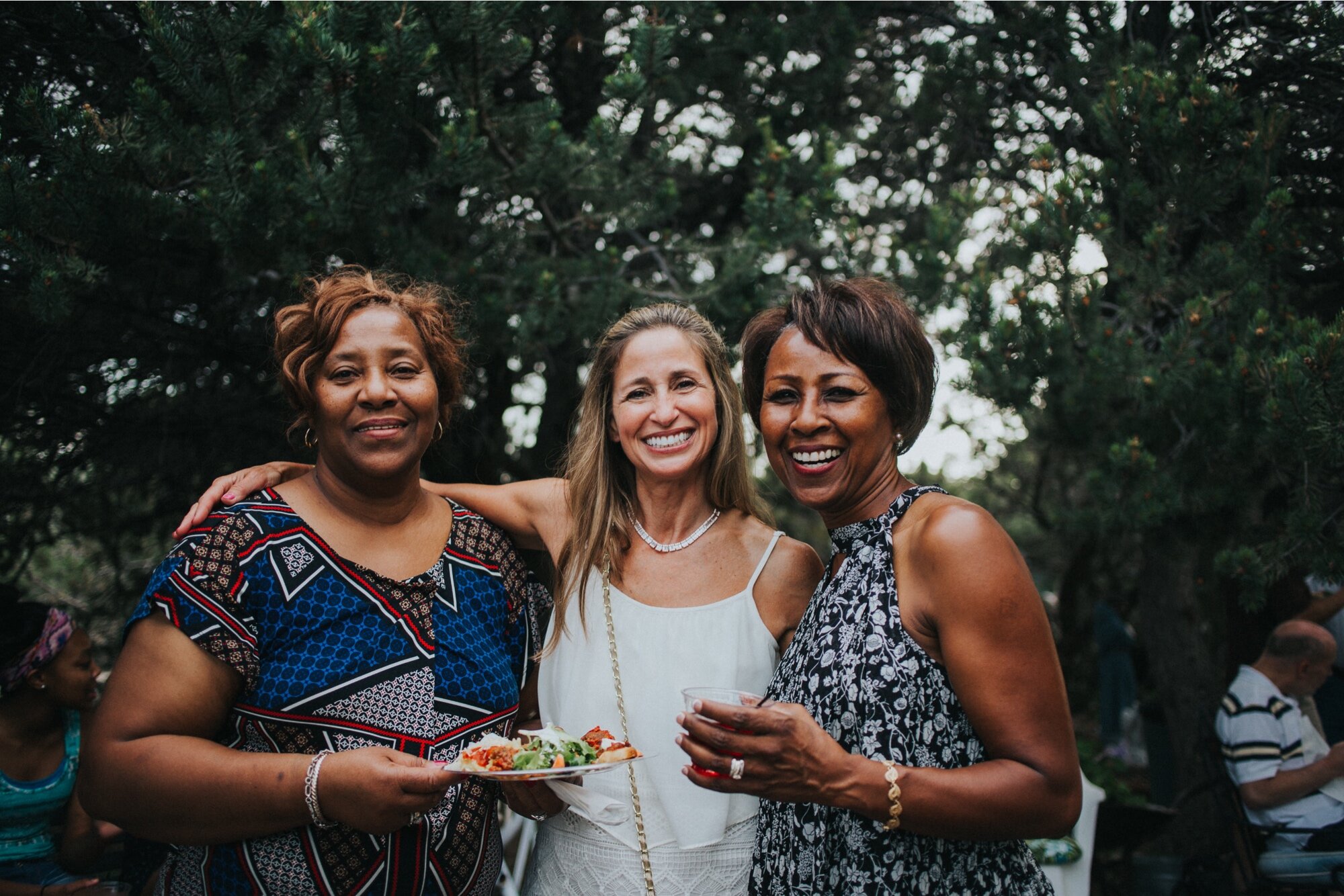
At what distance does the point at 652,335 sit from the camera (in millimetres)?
2609

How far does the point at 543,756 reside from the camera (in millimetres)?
1953

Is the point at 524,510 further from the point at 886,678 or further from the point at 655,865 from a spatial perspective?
the point at 886,678

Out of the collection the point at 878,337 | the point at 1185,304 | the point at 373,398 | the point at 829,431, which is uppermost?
the point at 1185,304

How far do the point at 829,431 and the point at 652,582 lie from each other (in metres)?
0.75

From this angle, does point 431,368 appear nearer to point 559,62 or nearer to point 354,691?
point 354,691

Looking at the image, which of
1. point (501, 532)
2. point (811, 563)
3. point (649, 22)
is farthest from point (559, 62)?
point (811, 563)

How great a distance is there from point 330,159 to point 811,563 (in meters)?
2.55

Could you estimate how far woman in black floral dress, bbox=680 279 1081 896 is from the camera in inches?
64.4

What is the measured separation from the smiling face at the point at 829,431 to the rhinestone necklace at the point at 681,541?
50cm

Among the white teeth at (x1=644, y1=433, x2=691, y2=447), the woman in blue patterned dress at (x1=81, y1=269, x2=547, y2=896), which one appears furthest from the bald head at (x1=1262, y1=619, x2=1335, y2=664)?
the woman in blue patterned dress at (x1=81, y1=269, x2=547, y2=896)

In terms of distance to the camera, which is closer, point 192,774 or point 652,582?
point 192,774

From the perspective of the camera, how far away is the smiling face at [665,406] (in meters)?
2.47

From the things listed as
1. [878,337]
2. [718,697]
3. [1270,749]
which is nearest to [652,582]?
[718,697]

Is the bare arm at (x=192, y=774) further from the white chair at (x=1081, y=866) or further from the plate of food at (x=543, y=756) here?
the white chair at (x=1081, y=866)
